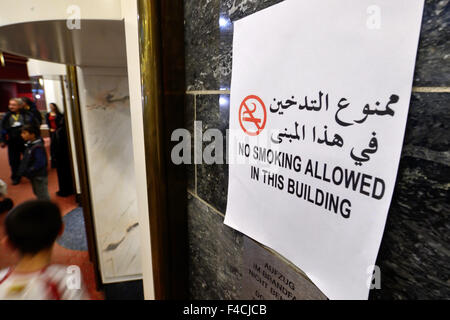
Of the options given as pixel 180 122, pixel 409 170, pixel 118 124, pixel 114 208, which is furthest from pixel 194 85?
pixel 114 208

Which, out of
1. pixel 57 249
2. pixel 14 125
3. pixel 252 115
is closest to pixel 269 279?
pixel 252 115

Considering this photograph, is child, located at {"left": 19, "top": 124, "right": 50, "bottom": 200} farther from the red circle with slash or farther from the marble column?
the red circle with slash

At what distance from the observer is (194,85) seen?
2.14 feet

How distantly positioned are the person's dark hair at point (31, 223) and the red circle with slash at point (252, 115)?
46cm

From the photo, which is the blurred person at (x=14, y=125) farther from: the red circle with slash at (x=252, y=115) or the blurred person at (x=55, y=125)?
the red circle with slash at (x=252, y=115)

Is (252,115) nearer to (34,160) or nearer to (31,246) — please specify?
(31,246)

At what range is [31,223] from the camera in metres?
0.52

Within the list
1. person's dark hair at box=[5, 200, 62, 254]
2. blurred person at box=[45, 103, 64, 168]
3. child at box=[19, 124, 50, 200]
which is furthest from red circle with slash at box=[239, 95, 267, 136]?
blurred person at box=[45, 103, 64, 168]

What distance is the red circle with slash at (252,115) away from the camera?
45 centimetres

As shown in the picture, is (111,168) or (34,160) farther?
(34,160)

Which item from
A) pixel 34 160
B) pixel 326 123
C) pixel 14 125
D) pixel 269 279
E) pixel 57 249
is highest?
pixel 326 123

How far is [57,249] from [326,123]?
3064 mm

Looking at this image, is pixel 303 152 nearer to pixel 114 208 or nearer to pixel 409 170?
pixel 409 170
